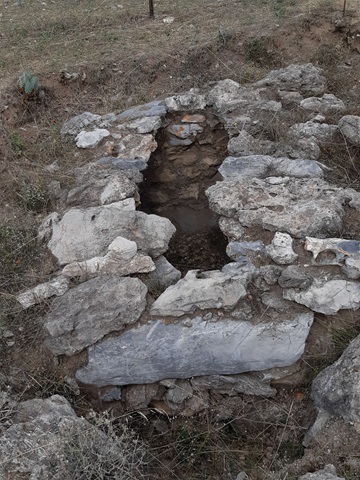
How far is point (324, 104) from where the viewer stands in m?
4.86

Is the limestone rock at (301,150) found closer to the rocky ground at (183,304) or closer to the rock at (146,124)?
the rocky ground at (183,304)

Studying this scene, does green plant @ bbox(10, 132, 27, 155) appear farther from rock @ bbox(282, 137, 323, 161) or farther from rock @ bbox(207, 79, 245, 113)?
rock @ bbox(282, 137, 323, 161)

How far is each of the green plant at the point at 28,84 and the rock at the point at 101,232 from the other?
2091 mm

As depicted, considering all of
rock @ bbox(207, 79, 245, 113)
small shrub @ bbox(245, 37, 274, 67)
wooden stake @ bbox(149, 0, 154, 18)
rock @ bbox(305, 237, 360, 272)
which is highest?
wooden stake @ bbox(149, 0, 154, 18)

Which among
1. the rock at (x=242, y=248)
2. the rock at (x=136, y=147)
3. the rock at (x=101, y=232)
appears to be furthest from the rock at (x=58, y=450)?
the rock at (x=136, y=147)

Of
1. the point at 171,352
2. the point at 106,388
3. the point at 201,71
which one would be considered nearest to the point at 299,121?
the point at 201,71

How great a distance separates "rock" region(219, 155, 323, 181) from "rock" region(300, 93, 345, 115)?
0.93m

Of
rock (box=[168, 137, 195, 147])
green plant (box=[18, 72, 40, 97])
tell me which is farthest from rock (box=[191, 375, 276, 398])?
green plant (box=[18, 72, 40, 97])

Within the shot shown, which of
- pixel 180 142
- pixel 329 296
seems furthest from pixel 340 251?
pixel 180 142

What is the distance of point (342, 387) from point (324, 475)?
18.8 inches

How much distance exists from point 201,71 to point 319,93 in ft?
4.65

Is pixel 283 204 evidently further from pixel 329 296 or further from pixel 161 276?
pixel 161 276

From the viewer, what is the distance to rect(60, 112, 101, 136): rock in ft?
16.0

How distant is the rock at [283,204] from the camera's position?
349 cm
